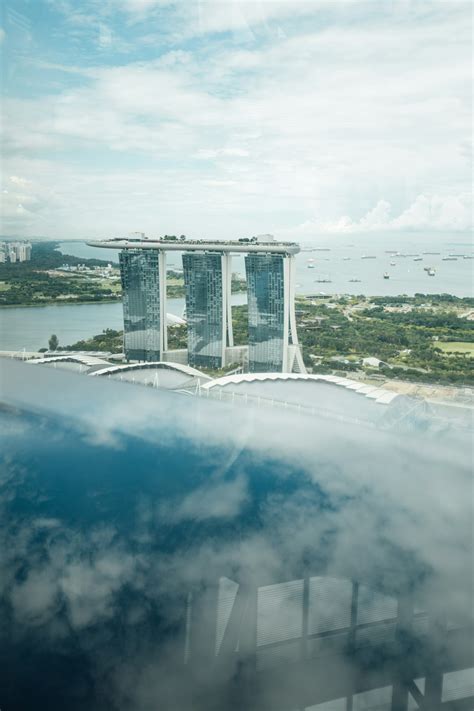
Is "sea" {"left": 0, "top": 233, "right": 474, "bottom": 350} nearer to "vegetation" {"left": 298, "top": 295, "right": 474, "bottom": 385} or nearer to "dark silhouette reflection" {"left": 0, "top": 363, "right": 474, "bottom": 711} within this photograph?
"vegetation" {"left": 298, "top": 295, "right": 474, "bottom": 385}

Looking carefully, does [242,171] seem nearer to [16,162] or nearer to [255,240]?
[255,240]

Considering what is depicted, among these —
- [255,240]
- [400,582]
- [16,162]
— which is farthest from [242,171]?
[400,582]

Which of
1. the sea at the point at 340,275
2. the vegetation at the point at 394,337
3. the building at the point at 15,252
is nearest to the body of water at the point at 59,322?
the sea at the point at 340,275

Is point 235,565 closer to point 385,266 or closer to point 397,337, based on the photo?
point 397,337

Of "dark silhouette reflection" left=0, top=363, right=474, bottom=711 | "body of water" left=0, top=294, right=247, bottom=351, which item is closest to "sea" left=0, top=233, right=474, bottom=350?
"body of water" left=0, top=294, right=247, bottom=351

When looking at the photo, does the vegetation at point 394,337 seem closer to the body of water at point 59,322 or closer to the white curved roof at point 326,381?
the white curved roof at point 326,381

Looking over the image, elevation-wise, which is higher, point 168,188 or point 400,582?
point 168,188
